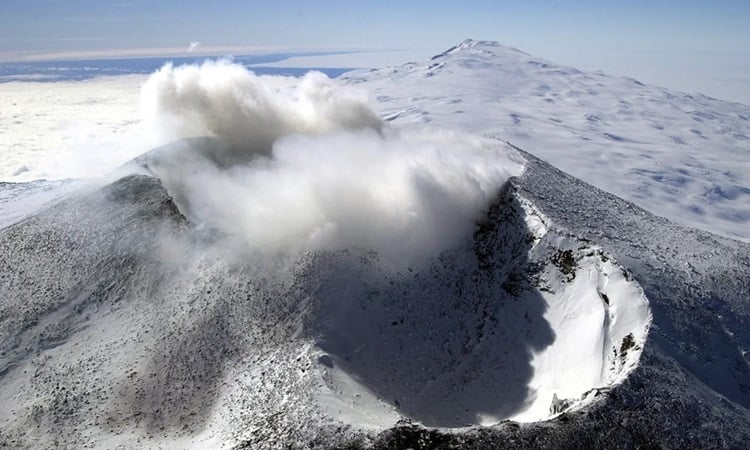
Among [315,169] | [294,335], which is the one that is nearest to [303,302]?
[294,335]

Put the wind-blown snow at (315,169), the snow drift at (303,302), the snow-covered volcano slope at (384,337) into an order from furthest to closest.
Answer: the wind-blown snow at (315,169) < the snow drift at (303,302) < the snow-covered volcano slope at (384,337)

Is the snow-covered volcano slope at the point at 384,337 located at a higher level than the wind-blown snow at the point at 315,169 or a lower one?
lower

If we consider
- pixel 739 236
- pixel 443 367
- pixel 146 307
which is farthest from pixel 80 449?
pixel 739 236

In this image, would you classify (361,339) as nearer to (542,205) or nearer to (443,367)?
(443,367)

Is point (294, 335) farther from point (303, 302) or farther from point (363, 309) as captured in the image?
point (363, 309)

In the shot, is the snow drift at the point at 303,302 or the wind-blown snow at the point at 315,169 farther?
the wind-blown snow at the point at 315,169

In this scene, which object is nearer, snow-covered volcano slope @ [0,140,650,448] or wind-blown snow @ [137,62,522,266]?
snow-covered volcano slope @ [0,140,650,448]

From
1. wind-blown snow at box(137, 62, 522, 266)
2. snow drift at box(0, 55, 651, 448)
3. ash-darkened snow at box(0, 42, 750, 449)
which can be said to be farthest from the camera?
wind-blown snow at box(137, 62, 522, 266)
